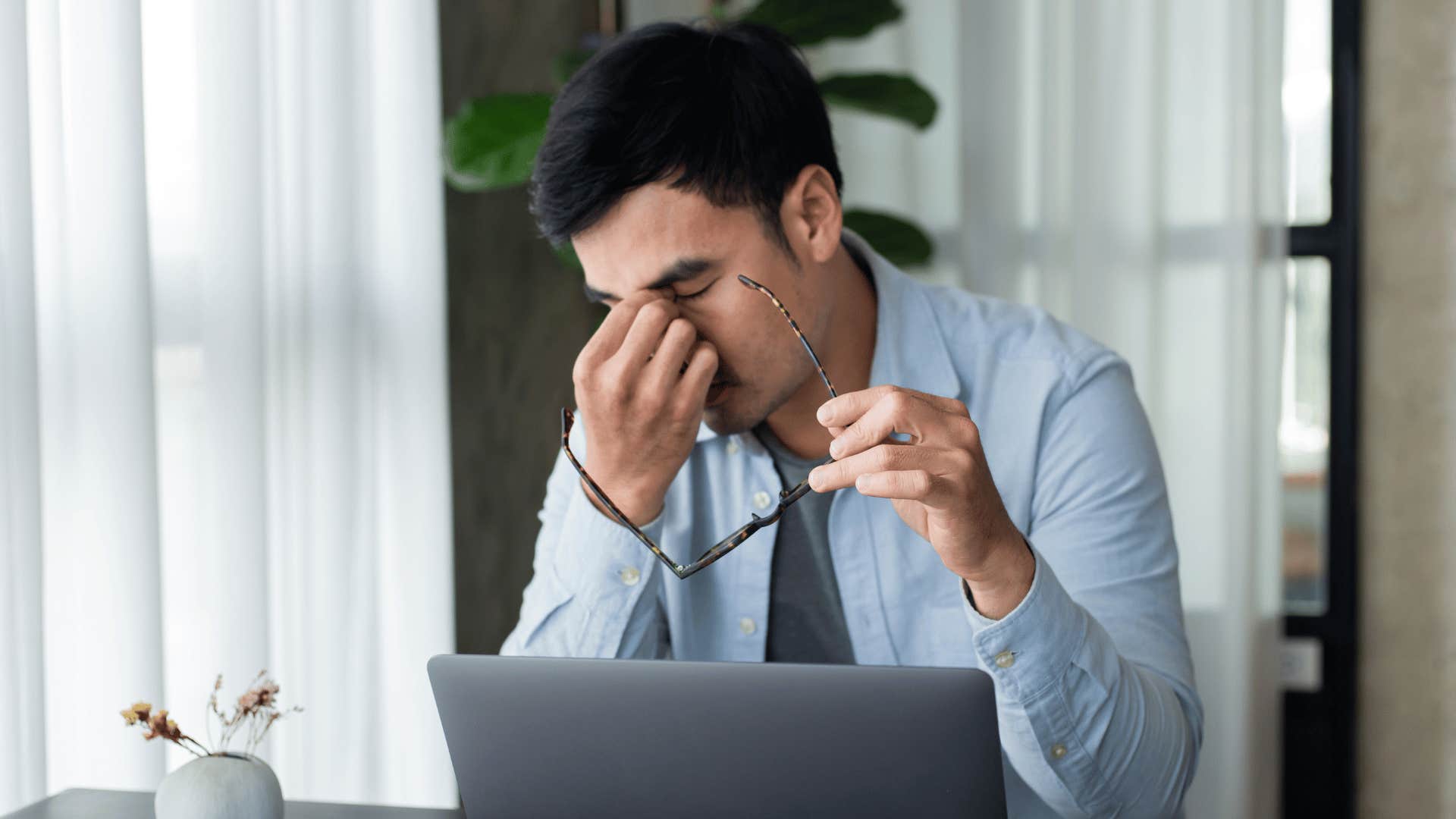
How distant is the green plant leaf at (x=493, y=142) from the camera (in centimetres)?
165

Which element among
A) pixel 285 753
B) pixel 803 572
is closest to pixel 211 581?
pixel 285 753

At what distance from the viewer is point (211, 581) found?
1.32 metres

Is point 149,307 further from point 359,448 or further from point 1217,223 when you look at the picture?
point 1217,223

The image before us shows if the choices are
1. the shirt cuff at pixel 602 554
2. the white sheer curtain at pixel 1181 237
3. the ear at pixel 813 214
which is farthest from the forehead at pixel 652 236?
the white sheer curtain at pixel 1181 237

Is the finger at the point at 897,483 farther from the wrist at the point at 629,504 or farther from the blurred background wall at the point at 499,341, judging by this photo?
the blurred background wall at the point at 499,341

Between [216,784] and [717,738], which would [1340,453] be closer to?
[717,738]

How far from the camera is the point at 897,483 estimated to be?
783mm

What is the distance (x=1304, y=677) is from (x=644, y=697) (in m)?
1.91

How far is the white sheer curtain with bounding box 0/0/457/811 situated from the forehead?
1.67 feet

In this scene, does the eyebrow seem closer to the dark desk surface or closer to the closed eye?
the closed eye

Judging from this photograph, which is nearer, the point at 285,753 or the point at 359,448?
the point at 285,753

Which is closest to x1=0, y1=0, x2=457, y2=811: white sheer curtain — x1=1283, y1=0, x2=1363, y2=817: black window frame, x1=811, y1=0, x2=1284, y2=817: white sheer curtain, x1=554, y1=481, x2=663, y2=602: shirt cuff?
x1=554, y1=481, x2=663, y2=602: shirt cuff

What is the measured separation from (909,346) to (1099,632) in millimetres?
451

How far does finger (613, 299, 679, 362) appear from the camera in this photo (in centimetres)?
106
